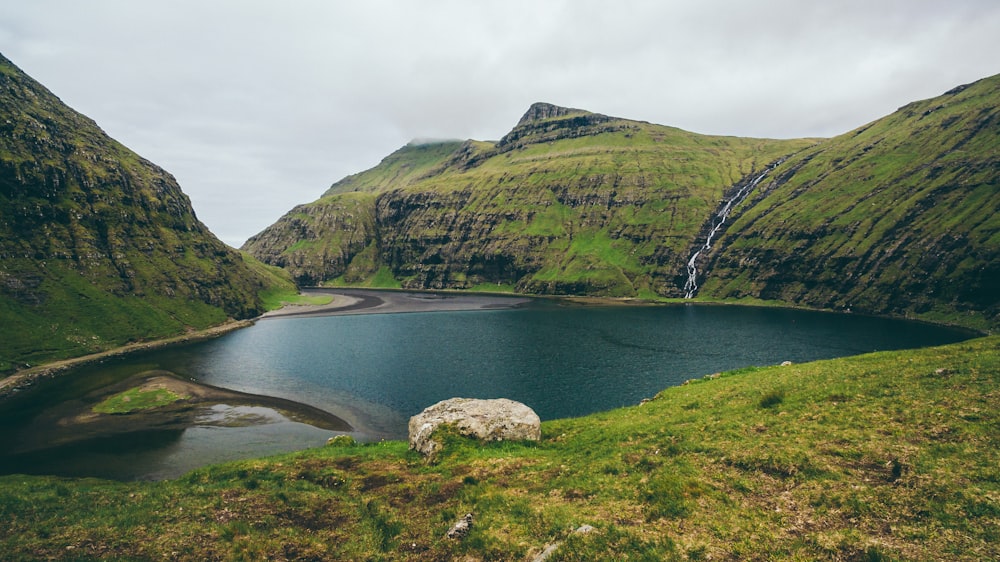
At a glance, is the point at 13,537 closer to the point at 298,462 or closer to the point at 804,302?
the point at 298,462

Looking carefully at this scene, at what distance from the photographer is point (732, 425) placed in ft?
78.2

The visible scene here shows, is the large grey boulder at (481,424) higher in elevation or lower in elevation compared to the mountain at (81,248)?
A: lower

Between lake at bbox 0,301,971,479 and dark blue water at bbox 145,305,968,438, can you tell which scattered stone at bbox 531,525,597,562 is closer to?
dark blue water at bbox 145,305,968,438

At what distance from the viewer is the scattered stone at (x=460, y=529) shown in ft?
56.3

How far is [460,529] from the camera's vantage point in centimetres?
1733

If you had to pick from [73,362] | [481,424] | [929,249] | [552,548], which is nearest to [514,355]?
[481,424]

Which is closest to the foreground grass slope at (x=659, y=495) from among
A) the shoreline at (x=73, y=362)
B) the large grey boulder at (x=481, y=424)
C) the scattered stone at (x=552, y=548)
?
the scattered stone at (x=552, y=548)

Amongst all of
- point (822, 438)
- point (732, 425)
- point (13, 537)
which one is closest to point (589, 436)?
point (732, 425)

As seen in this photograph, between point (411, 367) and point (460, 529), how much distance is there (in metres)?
84.7

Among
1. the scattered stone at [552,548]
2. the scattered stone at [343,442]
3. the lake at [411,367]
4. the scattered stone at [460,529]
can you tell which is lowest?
the lake at [411,367]

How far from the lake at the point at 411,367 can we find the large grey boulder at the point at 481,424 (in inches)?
1398

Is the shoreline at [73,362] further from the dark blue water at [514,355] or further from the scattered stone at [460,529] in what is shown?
the scattered stone at [460,529]

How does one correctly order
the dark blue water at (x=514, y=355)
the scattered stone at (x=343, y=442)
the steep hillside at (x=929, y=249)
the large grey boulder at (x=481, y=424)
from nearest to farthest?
the large grey boulder at (x=481, y=424) < the scattered stone at (x=343, y=442) < the dark blue water at (x=514, y=355) < the steep hillside at (x=929, y=249)

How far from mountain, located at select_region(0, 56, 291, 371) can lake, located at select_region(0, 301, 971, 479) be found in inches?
727
